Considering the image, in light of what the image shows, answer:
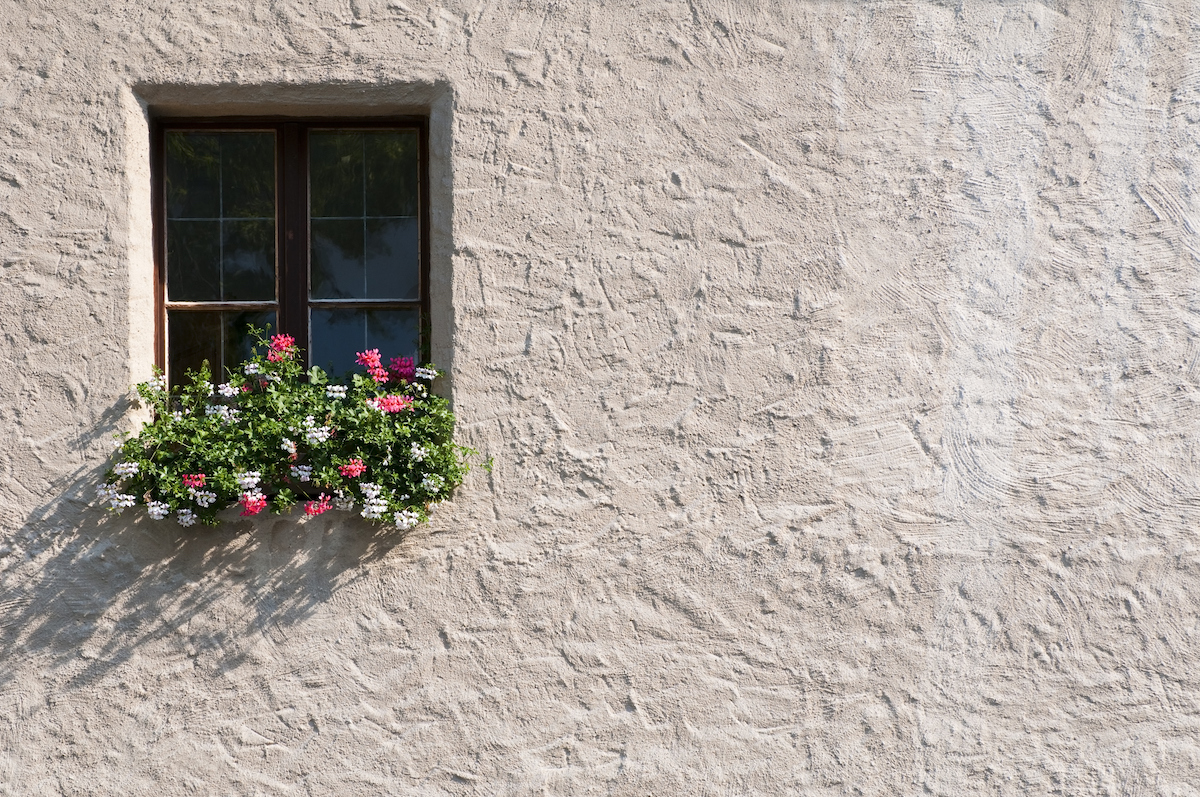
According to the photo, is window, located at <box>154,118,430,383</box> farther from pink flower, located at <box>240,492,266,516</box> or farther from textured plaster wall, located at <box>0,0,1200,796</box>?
pink flower, located at <box>240,492,266,516</box>

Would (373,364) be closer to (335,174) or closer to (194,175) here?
(335,174)

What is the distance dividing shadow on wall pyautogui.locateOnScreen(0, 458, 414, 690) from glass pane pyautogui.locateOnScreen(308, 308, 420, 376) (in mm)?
605

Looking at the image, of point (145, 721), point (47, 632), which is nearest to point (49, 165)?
point (47, 632)

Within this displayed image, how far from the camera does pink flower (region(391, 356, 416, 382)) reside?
10.4ft

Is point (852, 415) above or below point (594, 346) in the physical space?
below

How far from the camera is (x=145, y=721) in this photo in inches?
120

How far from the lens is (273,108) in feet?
10.6

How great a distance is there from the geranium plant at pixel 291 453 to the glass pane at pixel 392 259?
0.37 metres

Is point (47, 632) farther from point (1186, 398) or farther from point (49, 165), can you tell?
point (1186, 398)

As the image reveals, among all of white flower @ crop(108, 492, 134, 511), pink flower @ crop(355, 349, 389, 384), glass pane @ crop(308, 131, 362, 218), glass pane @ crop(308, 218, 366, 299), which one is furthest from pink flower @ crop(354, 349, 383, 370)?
white flower @ crop(108, 492, 134, 511)

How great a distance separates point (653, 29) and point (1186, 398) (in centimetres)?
222

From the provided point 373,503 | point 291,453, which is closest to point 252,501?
point 291,453

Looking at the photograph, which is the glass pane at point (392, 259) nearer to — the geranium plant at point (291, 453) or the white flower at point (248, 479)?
the geranium plant at point (291, 453)

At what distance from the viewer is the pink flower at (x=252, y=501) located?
114 inches
